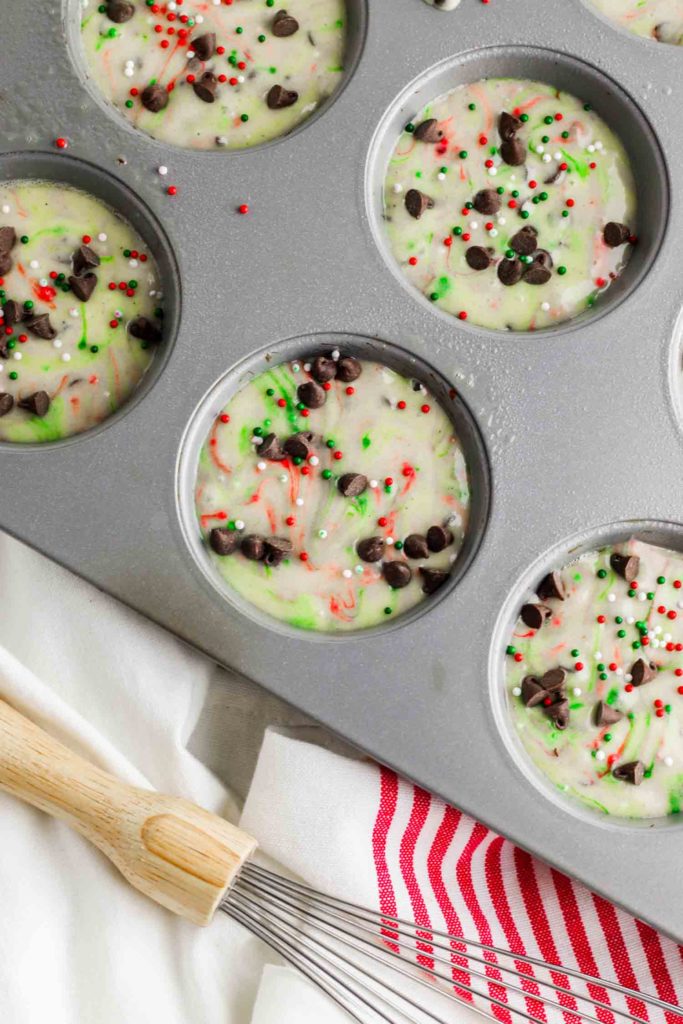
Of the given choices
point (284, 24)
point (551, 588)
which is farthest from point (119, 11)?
point (551, 588)

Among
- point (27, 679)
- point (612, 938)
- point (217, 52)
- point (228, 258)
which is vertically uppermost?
point (217, 52)

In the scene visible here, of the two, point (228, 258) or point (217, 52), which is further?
point (217, 52)

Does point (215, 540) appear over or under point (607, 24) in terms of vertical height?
under

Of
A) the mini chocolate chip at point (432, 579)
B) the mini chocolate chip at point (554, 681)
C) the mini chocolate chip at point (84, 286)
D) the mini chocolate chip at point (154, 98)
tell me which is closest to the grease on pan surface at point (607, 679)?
the mini chocolate chip at point (554, 681)

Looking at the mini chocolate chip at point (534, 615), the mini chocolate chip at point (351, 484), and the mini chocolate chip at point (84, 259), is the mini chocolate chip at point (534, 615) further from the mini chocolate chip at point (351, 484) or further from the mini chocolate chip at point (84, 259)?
the mini chocolate chip at point (84, 259)

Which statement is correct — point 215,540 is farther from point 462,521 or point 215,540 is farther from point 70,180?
point 70,180

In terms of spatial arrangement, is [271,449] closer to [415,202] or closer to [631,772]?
[415,202]

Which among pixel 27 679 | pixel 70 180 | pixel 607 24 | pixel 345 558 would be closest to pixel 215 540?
pixel 345 558
